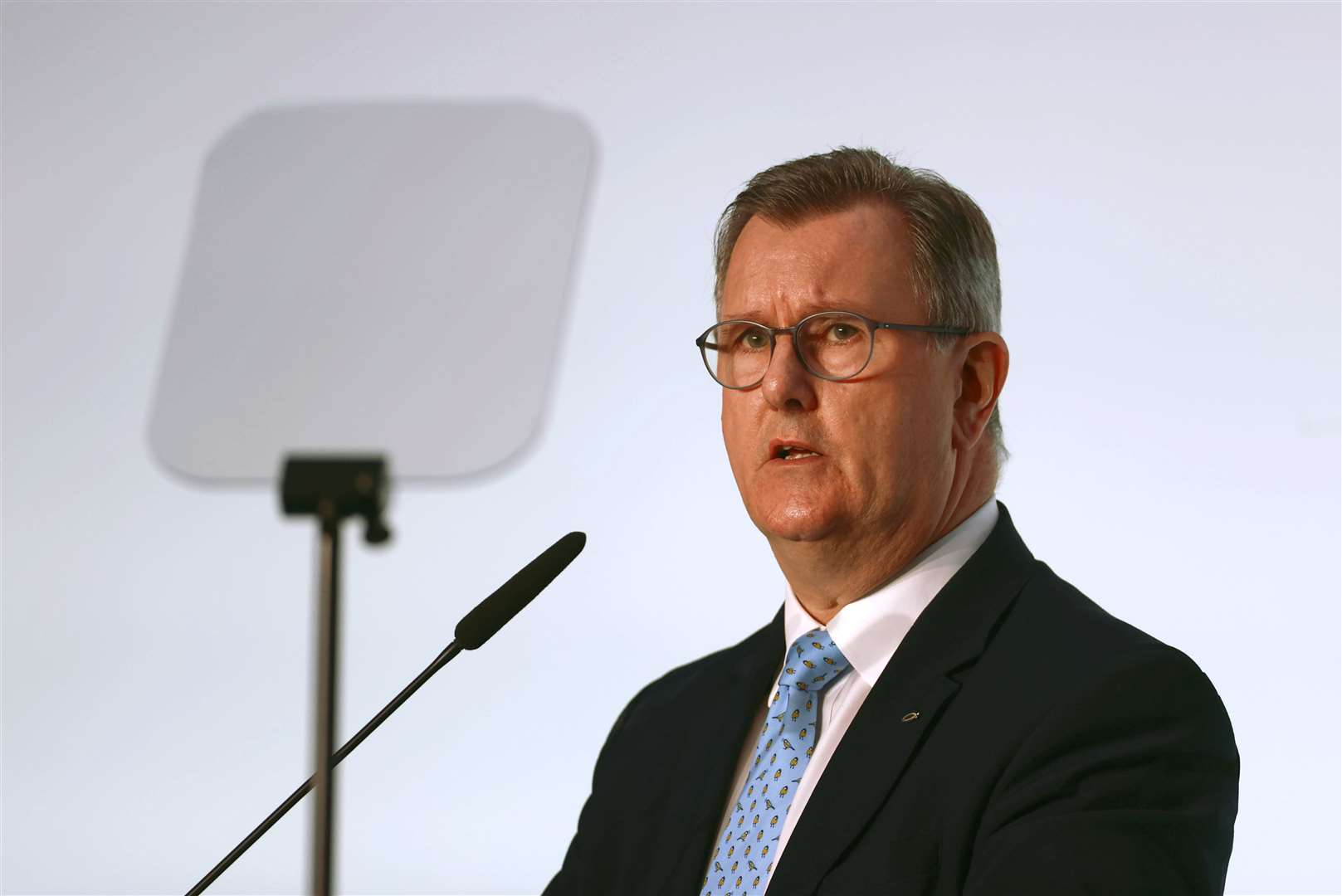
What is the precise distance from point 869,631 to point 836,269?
0.45 meters

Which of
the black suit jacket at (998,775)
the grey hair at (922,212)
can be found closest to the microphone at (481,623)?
the black suit jacket at (998,775)

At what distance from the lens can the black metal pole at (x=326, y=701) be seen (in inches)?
26.3

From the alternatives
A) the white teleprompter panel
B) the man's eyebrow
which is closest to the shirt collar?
the man's eyebrow

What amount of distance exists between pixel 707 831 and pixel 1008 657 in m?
0.44

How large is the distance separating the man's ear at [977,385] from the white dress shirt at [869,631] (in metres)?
0.11

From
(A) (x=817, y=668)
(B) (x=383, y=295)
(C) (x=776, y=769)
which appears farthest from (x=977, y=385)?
(B) (x=383, y=295)

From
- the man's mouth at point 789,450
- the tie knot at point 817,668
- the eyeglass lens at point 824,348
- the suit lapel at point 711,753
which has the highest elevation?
the eyeglass lens at point 824,348

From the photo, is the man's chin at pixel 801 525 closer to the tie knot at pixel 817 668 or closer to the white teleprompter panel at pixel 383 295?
the tie knot at pixel 817 668

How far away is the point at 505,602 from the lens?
1131 millimetres

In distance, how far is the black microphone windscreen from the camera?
112 cm

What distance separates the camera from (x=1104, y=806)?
1319mm

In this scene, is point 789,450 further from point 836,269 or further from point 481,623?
point 481,623

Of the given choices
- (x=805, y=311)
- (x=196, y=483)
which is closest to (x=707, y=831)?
(x=805, y=311)

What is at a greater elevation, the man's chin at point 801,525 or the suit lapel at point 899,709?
the man's chin at point 801,525
